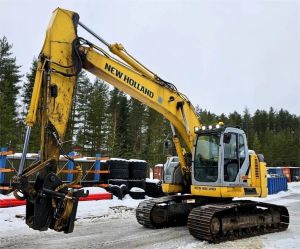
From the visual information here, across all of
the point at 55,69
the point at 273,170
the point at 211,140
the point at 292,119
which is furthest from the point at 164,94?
the point at 292,119

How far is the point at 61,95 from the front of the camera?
7.82 m

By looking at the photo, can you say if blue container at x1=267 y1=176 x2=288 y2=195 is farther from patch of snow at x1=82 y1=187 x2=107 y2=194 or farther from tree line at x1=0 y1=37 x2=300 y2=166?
patch of snow at x1=82 y1=187 x2=107 y2=194

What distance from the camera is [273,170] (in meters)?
34.6

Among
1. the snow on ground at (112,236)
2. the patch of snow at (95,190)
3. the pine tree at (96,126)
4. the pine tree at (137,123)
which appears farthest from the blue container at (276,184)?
the pine tree at (137,123)

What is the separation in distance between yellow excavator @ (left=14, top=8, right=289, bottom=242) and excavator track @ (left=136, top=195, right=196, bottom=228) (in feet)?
0.09

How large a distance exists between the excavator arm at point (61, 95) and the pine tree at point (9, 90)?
23013mm

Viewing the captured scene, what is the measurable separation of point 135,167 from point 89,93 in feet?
89.5

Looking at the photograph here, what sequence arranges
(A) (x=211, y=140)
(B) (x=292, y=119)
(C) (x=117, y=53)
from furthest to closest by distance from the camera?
(B) (x=292, y=119), (A) (x=211, y=140), (C) (x=117, y=53)

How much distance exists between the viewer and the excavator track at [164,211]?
10500 millimetres

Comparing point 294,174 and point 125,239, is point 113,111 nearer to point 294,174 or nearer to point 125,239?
point 294,174

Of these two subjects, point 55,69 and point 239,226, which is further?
point 239,226

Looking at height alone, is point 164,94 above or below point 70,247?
above

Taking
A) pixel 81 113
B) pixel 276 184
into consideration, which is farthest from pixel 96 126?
pixel 276 184

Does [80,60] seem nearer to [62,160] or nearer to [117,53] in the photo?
[117,53]
